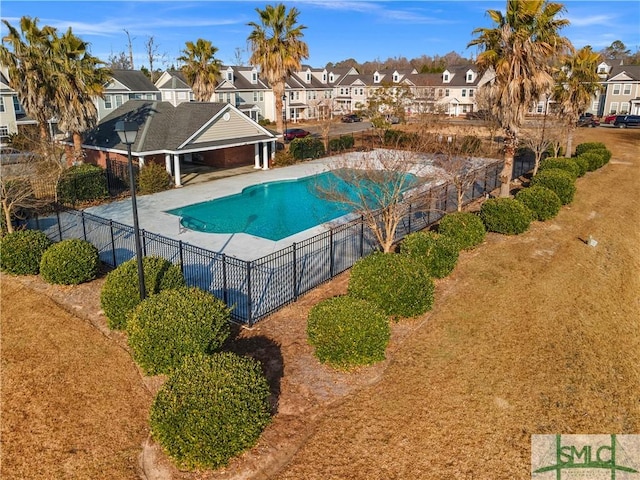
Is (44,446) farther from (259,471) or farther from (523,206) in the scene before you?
(523,206)

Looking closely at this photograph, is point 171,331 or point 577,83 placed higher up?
point 577,83

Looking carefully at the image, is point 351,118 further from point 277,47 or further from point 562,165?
point 562,165

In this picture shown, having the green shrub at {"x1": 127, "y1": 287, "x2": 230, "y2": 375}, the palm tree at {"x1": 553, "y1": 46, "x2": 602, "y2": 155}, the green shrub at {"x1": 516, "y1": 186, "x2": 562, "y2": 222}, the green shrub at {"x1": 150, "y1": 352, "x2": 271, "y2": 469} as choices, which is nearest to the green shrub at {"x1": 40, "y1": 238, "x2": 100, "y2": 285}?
the green shrub at {"x1": 127, "y1": 287, "x2": 230, "y2": 375}

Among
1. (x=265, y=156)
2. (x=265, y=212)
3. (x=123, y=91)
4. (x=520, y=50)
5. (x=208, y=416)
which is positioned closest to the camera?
(x=208, y=416)

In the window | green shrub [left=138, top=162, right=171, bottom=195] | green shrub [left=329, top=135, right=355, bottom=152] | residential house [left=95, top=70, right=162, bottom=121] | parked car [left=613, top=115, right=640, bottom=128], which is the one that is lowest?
green shrub [left=138, top=162, right=171, bottom=195]

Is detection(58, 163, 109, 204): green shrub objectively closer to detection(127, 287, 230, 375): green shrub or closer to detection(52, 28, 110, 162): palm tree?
detection(52, 28, 110, 162): palm tree

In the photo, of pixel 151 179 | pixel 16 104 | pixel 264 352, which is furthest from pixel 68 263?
pixel 16 104

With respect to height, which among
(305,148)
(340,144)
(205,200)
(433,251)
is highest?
(340,144)

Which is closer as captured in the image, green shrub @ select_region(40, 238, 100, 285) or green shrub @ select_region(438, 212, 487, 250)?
green shrub @ select_region(40, 238, 100, 285)
